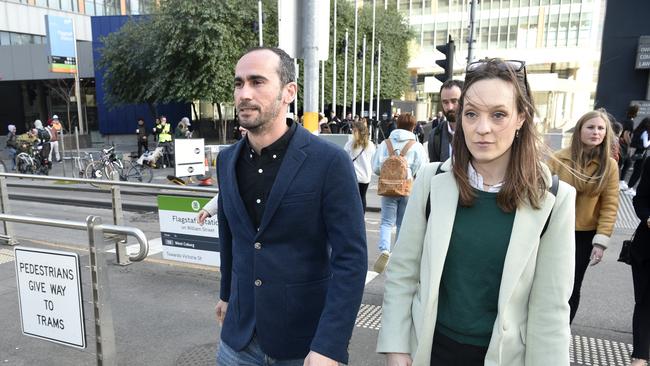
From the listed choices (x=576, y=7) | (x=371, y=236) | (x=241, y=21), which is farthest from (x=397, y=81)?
(x=371, y=236)

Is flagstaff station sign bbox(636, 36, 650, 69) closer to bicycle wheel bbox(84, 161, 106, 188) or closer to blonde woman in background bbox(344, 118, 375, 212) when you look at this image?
blonde woman in background bbox(344, 118, 375, 212)

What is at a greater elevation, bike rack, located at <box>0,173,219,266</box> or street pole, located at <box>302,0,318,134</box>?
street pole, located at <box>302,0,318,134</box>

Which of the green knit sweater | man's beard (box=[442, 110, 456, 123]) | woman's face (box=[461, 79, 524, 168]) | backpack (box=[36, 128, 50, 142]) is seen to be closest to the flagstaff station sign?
man's beard (box=[442, 110, 456, 123])

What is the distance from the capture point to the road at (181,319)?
3613 mm

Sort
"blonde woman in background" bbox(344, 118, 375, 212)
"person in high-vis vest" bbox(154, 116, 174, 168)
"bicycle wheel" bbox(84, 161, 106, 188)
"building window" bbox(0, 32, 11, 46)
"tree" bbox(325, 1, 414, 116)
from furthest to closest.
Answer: "building window" bbox(0, 32, 11, 46) < "tree" bbox(325, 1, 414, 116) < "person in high-vis vest" bbox(154, 116, 174, 168) < "bicycle wheel" bbox(84, 161, 106, 188) < "blonde woman in background" bbox(344, 118, 375, 212)

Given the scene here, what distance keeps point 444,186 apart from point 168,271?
4.73 meters

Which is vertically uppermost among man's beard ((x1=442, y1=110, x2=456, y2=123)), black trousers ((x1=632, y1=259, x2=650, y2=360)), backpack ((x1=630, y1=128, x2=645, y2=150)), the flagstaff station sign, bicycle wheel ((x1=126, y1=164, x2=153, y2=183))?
the flagstaff station sign

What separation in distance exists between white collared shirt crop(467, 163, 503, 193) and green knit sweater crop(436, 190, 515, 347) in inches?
0.9

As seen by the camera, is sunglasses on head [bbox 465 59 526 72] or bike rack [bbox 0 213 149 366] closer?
sunglasses on head [bbox 465 59 526 72]

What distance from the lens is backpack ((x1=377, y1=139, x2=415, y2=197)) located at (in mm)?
5426

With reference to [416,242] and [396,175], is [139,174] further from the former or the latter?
[416,242]

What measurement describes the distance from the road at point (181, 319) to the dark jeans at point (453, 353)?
1865mm

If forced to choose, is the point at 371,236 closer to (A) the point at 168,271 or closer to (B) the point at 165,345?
(A) the point at 168,271

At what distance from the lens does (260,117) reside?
188cm
